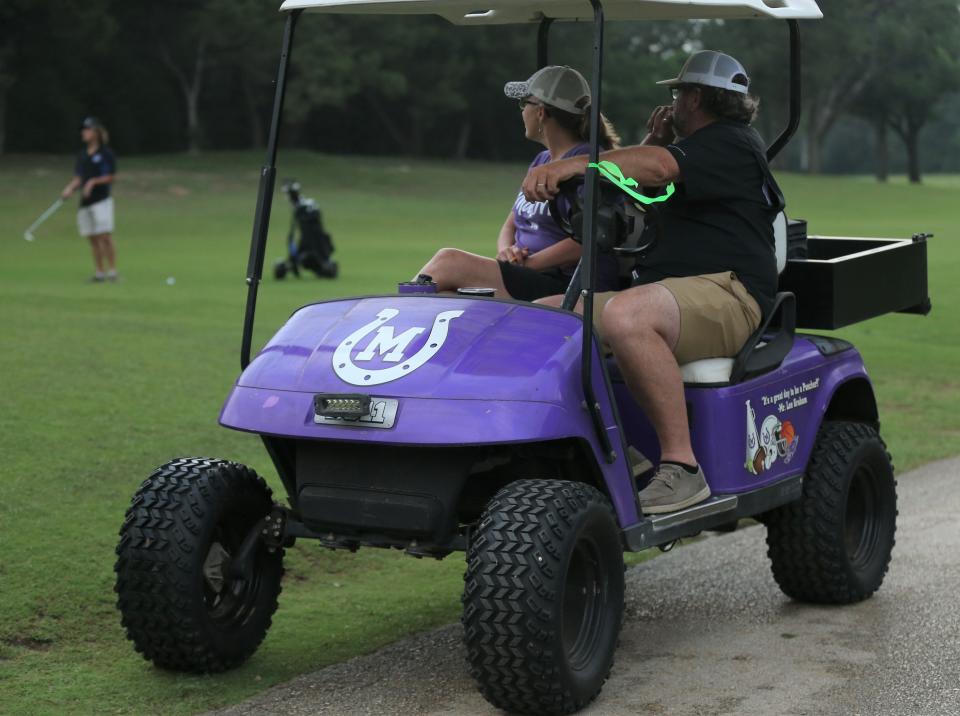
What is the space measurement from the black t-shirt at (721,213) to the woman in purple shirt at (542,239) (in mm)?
375

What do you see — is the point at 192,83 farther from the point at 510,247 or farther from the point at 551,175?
the point at 551,175

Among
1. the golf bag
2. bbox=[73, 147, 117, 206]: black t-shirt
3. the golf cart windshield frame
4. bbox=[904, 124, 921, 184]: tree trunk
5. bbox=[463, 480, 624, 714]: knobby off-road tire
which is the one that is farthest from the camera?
bbox=[904, 124, 921, 184]: tree trunk

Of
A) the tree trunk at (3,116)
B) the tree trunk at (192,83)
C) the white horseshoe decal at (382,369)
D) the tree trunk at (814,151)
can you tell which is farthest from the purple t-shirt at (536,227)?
the tree trunk at (814,151)

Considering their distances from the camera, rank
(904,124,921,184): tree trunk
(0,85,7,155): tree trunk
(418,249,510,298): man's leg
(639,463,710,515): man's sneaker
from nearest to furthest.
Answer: (639,463,710,515): man's sneaker → (418,249,510,298): man's leg → (0,85,7,155): tree trunk → (904,124,921,184): tree trunk

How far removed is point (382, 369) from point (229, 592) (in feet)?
2.88

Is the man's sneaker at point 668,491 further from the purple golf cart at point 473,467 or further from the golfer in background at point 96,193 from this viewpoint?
the golfer in background at point 96,193

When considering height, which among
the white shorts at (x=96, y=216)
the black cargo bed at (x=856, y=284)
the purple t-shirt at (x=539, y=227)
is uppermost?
the purple t-shirt at (x=539, y=227)

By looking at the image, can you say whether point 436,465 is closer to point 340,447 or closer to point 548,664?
point 340,447

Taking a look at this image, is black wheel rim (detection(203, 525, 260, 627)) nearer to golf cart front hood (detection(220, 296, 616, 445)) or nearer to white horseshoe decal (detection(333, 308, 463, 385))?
golf cart front hood (detection(220, 296, 616, 445))

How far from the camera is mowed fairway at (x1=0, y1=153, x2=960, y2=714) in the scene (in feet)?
15.4

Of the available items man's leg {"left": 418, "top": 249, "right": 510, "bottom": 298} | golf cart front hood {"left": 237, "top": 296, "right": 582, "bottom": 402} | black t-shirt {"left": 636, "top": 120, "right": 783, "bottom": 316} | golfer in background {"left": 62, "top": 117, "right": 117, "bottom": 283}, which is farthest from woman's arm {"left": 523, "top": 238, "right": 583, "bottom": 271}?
golfer in background {"left": 62, "top": 117, "right": 117, "bottom": 283}

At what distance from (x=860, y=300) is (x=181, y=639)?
2.59 m

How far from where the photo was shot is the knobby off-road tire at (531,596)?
3906mm

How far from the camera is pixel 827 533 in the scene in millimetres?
5297
